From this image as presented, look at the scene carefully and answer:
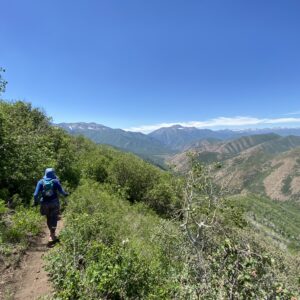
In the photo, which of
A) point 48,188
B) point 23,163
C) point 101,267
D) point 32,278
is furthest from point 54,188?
point 23,163

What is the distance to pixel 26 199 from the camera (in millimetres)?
17156

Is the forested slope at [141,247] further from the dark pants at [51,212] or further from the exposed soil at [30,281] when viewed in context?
the dark pants at [51,212]

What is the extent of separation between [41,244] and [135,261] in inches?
202

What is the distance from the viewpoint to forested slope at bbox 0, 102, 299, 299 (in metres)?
5.46

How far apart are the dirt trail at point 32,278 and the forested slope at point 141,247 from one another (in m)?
0.38

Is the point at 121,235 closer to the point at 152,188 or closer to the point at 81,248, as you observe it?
the point at 81,248

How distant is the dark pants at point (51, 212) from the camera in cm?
1196

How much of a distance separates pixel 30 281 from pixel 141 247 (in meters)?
4.20

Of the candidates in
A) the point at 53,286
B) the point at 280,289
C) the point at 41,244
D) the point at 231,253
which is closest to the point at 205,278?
the point at 231,253

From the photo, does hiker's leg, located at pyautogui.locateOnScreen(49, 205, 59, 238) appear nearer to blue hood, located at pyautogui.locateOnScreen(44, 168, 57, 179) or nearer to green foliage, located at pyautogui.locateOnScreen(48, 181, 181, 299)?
green foliage, located at pyautogui.locateOnScreen(48, 181, 181, 299)

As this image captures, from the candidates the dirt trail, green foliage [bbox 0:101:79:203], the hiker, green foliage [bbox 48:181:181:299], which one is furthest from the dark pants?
green foliage [bbox 0:101:79:203]

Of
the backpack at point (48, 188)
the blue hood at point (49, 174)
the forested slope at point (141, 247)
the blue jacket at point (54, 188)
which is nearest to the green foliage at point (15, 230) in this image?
the forested slope at point (141, 247)

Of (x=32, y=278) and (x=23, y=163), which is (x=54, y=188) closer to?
(x=32, y=278)

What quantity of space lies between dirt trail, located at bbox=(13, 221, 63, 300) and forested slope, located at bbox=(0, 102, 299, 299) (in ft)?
1.26
